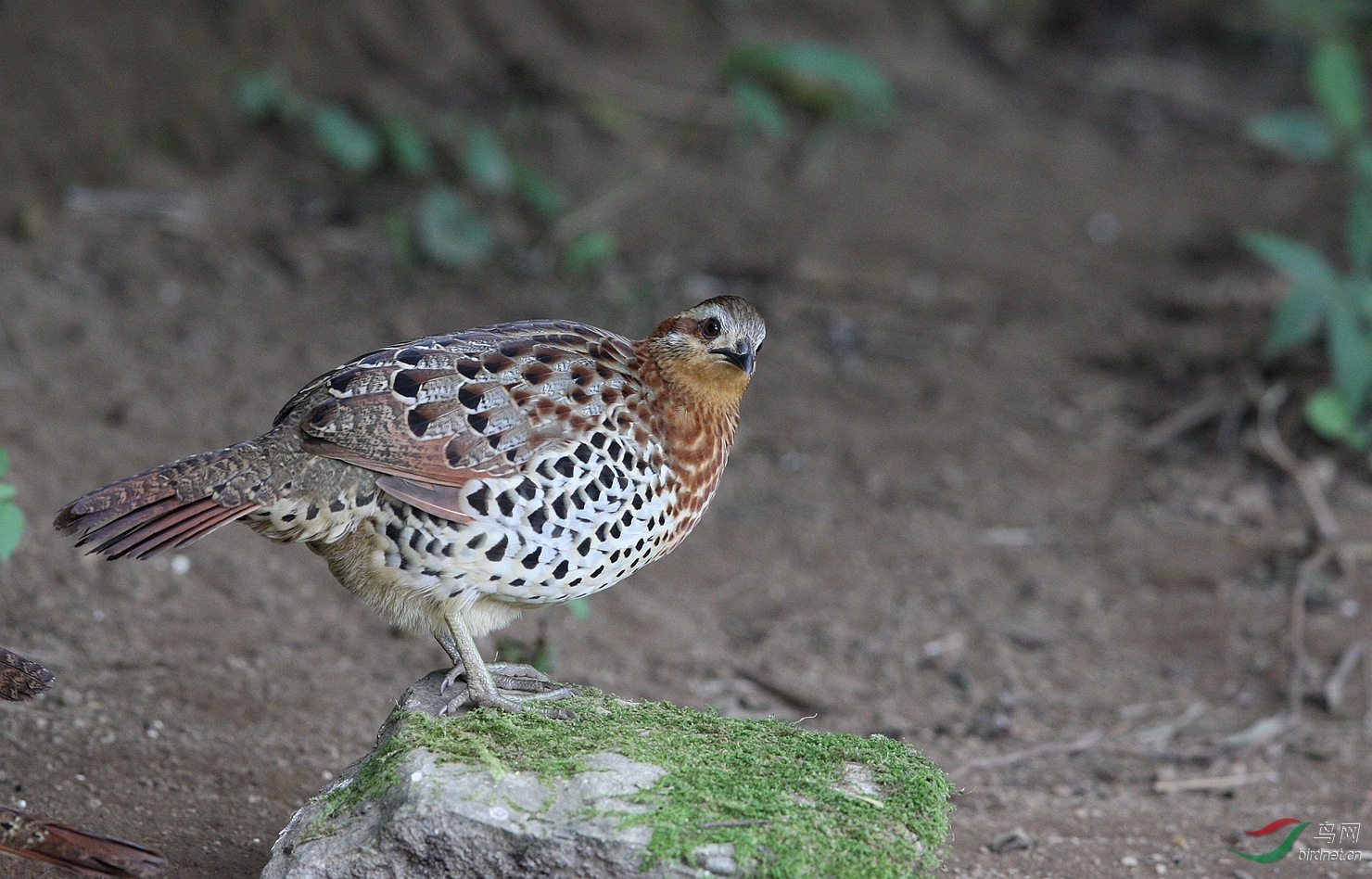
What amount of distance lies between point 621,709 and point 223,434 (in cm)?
386

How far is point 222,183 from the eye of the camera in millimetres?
9383

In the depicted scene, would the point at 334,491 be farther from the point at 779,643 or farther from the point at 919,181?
the point at 919,181

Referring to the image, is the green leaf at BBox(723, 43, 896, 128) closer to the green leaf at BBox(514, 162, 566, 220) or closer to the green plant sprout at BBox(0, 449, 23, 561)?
the green leaf at BBox(514, 162, 566, 220)

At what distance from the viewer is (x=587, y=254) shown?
360 inches

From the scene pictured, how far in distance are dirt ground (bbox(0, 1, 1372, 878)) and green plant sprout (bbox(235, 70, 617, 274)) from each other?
0.21 metres

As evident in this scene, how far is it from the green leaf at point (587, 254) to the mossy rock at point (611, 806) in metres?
5.68

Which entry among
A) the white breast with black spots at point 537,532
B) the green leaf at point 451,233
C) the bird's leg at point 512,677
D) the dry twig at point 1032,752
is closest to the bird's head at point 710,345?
the white breast with black spots at point 537,532

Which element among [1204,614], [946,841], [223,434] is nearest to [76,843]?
[946,841]

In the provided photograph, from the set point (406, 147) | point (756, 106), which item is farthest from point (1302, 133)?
point (406, 147)

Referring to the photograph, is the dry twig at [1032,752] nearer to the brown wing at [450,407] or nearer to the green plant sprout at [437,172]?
the brown wing at [450,407]

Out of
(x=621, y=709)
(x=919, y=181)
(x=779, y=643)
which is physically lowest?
(x=621, y=709)

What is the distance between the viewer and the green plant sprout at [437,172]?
9227 millimetres

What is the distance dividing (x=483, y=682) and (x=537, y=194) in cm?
626

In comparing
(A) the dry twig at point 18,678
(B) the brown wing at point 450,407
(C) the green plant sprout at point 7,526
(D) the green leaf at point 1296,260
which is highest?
(D) the green leaf at point 1296,260
